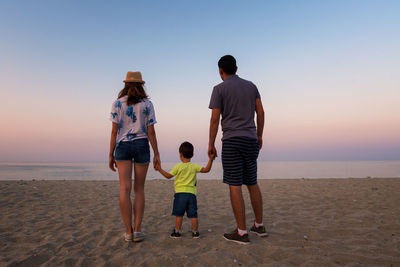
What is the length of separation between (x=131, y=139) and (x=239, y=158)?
4.84ft

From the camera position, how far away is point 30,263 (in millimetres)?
2721

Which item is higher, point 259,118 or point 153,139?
point 259,118

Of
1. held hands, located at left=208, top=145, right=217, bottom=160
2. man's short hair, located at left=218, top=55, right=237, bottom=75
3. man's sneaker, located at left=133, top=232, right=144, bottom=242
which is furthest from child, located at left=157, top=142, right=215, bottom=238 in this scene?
man's short hair, located at left=218, top=55, right=237, bottom=75

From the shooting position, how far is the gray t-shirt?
3334 mm

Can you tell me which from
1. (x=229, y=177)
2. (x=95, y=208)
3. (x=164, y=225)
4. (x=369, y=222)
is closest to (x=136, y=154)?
(x=229, y=177)

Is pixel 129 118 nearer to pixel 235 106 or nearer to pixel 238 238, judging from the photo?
pixel 235 106

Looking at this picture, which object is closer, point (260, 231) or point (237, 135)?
point (237, 135)

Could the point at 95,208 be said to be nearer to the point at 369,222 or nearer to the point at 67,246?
the point at 67,246

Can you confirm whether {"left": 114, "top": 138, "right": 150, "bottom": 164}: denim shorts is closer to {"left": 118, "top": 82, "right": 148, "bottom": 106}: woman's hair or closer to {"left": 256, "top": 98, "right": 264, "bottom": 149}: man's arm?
{"left": 118, "top": 82, "right": 148, "bottom": 106}: woman's hair

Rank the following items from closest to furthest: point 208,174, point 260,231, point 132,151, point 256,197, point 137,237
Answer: point 132,151 < point 137,237 < point 256,197 < point 260,231 < point 208,174

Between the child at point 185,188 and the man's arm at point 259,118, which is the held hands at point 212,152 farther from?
the man's arm at point 259,118

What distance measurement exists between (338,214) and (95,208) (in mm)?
5313

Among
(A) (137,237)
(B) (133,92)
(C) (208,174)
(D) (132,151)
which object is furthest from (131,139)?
(C) (208,174)

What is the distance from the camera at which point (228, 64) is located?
3494 millimetres
